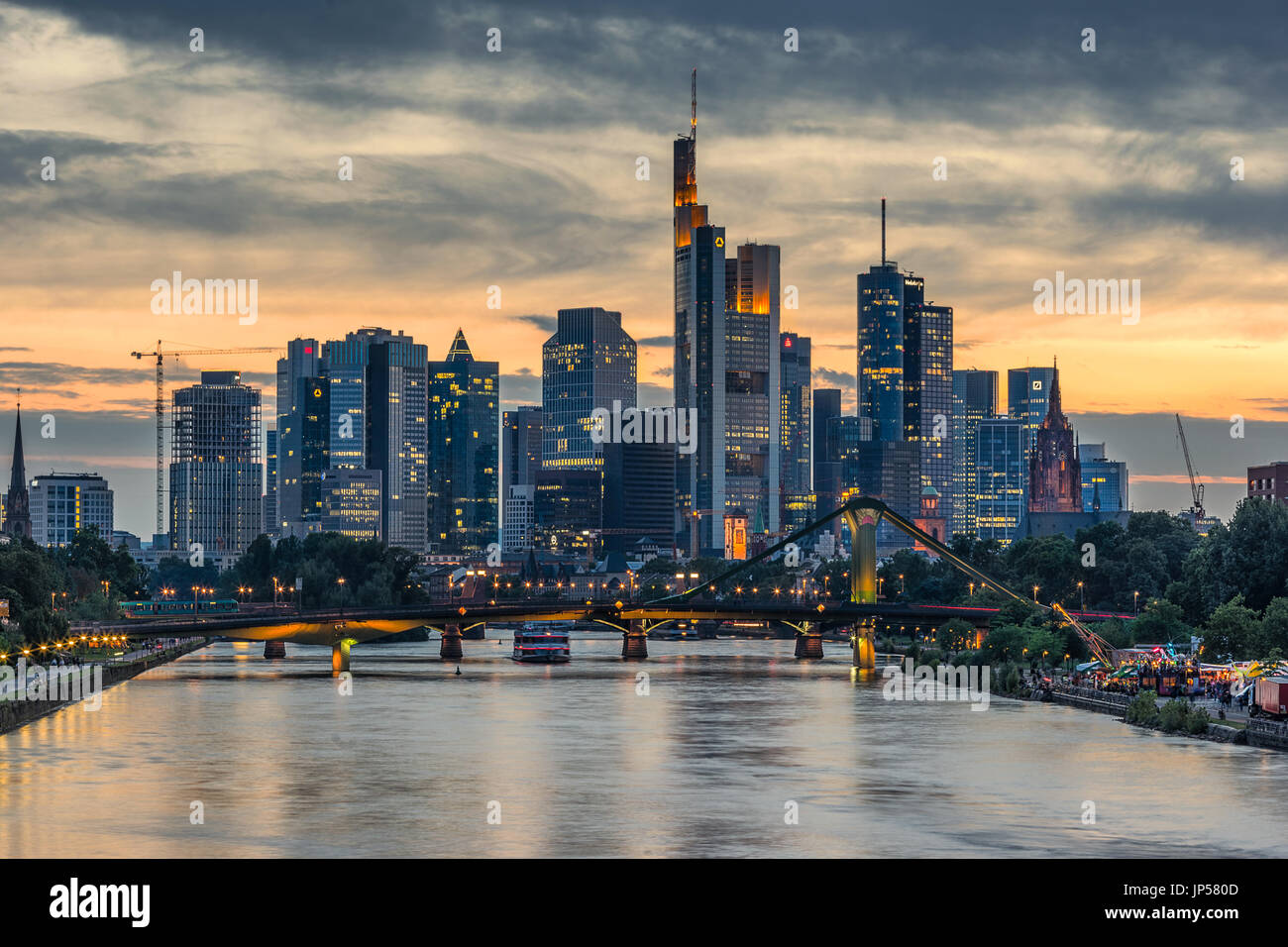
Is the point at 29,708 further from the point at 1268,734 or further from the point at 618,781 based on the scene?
the point at 1268,734

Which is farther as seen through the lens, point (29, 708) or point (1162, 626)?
point (1162, 626)

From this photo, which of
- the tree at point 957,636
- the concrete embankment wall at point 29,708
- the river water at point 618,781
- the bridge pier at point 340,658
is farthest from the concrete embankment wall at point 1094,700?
the bridge pier at point 340,658

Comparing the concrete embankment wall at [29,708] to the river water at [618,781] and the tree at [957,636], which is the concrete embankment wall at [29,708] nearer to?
the river water at [618,781]

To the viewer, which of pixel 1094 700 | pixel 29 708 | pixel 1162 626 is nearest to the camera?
pixel 29 708

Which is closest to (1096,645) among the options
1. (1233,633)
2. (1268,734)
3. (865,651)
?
(1233,633)

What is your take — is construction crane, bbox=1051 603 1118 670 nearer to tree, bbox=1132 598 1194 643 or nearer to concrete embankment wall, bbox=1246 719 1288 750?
tree, bbox=1132 598 1194 643
